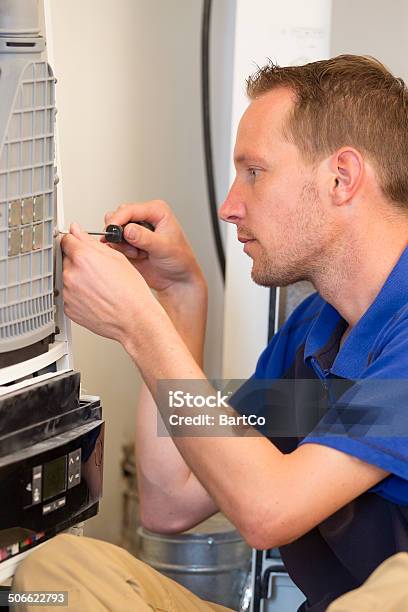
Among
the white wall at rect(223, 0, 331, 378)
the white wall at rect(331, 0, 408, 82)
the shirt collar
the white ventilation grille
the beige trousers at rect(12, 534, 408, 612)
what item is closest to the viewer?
the beige trousers at rect(12, 534, 408, 612)

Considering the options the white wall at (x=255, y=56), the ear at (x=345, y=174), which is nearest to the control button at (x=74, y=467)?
the ear at (x=345, y=174)

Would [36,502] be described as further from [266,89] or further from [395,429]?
Answer: [266,89]

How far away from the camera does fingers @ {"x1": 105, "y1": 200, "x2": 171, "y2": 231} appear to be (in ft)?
4.37

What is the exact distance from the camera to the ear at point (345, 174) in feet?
4.19

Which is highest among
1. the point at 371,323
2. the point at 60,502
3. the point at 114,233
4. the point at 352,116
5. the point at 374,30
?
the point at 374,30

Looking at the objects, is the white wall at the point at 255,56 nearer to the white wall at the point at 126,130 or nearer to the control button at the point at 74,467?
the white wall at the point at 126,130

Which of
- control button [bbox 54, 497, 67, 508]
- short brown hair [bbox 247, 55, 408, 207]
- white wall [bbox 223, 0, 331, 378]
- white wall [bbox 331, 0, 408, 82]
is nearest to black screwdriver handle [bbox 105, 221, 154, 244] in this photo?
short brown hair [bbox 247, 55, 408, 207]

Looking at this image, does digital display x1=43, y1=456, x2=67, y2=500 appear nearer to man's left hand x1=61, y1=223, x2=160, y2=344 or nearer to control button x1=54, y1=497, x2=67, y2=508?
control button x1=54, y1=497, x2=67, y2=508

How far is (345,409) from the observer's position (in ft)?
3.80

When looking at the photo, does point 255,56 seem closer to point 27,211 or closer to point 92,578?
point 27,211

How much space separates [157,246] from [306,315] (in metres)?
0.30

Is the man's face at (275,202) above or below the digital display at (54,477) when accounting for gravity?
above

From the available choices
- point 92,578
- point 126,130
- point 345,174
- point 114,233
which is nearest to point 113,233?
point 114,233

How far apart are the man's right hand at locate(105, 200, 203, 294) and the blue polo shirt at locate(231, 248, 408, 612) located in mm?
197
